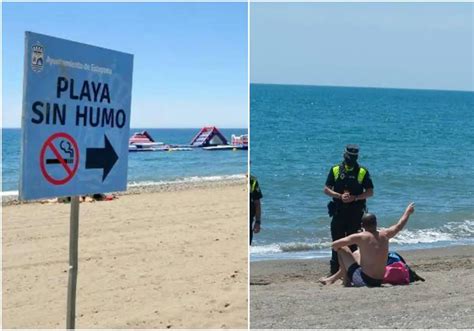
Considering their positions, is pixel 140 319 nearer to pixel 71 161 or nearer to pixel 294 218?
pixel 71 161

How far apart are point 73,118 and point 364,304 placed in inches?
126

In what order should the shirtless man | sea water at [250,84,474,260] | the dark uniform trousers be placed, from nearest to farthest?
the shirtless man < the dark uniform trousers < sea water at [250,84,474,260]

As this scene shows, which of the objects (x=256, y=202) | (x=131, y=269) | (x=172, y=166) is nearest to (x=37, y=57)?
(x=256, y=202)

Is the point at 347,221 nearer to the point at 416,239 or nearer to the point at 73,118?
the point at 73,118

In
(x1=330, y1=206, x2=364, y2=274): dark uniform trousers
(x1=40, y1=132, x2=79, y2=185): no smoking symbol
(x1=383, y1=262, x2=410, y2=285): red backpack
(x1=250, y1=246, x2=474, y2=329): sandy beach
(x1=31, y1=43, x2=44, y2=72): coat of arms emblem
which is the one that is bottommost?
(x1=250, y1=246, x2=474, y2=329): sandy beach

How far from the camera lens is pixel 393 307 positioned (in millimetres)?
5535

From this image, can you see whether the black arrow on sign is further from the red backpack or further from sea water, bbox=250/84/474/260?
sea water, bbox=250/84/474/260

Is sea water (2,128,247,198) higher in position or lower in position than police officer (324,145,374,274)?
higher

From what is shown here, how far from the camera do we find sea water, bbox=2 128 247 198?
2948 cm

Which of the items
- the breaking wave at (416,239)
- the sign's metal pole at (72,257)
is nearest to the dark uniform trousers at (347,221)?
the breaking wave at (416,239)

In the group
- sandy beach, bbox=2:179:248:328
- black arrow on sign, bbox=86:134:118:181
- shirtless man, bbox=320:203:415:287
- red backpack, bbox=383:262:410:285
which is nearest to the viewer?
black arrow on sign, bbox=86:134:118:181

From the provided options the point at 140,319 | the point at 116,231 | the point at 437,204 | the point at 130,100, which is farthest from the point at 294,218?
the point at 130,100

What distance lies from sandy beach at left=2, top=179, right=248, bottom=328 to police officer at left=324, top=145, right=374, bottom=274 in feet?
3.56

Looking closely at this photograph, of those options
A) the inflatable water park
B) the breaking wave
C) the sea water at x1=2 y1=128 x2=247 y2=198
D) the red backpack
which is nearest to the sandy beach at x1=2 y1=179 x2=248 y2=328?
the breaking wave
